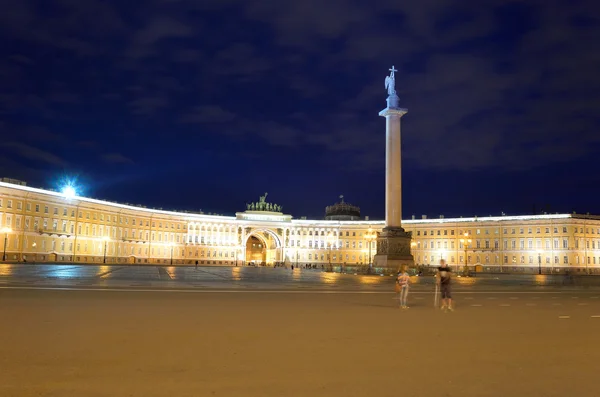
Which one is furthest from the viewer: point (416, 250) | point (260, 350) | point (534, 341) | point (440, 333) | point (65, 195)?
point (416, 250)

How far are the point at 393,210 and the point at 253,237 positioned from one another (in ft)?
450

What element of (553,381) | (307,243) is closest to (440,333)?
(553,381)

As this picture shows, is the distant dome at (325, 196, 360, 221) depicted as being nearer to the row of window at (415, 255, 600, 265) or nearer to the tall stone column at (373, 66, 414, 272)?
the row of window at (415, 255, 600, 265)

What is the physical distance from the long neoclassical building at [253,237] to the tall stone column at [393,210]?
2263cm

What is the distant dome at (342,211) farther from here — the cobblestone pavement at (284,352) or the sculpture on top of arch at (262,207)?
the cobblestone pavement at (284,352)

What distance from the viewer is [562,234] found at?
123188mm

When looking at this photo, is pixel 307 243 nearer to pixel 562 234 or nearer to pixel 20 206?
pixel 562 234

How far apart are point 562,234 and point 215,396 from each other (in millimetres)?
129931

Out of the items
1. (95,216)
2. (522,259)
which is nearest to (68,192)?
(95,216)

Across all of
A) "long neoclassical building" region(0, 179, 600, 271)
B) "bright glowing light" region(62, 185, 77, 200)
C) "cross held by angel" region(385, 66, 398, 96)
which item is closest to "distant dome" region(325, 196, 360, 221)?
"long neoclassical building" region(0, 179, 600, 271)

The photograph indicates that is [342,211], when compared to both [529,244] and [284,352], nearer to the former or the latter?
[529,244]

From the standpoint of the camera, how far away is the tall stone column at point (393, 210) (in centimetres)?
5684

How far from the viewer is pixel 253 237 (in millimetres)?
192750

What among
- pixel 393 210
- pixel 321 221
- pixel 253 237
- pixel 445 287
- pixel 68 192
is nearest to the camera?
pixel 445 287
